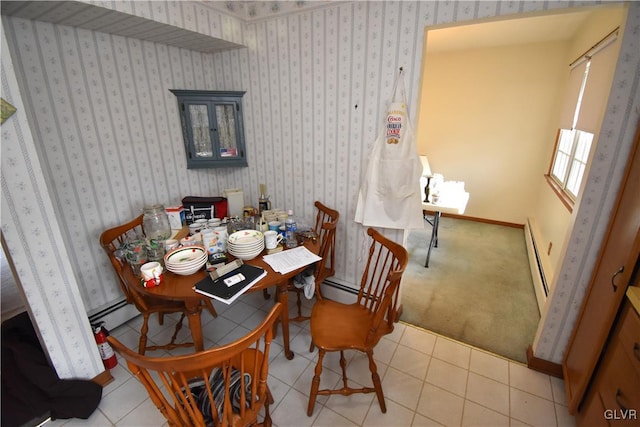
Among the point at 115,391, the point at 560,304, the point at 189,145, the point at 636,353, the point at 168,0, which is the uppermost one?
the point at 168,0

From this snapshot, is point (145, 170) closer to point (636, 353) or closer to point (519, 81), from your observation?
point (636, 353)

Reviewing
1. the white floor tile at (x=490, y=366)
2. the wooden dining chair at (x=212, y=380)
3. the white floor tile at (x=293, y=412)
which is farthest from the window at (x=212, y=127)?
the white floor tile at (x=490, y=366)

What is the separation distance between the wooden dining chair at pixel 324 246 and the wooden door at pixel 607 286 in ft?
4.60

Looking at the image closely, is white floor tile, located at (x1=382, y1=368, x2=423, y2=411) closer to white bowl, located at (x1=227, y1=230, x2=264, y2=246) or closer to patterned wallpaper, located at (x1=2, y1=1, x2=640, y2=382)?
patterned wallpaper, located at (x1=2, y1=1, x2=640, y2=382)

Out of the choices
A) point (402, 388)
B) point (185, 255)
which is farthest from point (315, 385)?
point (185, 255)

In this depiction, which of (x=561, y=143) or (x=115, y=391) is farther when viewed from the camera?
(x=561, y=143)

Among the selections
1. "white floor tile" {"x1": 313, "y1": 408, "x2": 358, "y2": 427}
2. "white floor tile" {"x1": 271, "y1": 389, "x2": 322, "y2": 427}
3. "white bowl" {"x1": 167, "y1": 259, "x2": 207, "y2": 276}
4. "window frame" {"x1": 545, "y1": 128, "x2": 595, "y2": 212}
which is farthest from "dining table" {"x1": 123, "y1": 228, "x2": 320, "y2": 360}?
"window frame" {"x1": 545, "y1": 128, "x2": 595, "y2": 212}

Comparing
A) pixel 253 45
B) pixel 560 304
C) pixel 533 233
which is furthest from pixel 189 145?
pixel 533 233

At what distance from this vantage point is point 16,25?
1.58m

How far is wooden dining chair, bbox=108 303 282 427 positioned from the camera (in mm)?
831

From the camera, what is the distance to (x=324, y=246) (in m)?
2.04

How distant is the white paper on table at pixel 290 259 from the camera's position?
5.24 feet

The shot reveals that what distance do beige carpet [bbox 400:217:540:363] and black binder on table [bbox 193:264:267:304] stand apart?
1.39 metres

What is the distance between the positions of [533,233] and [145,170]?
4.26 metres
